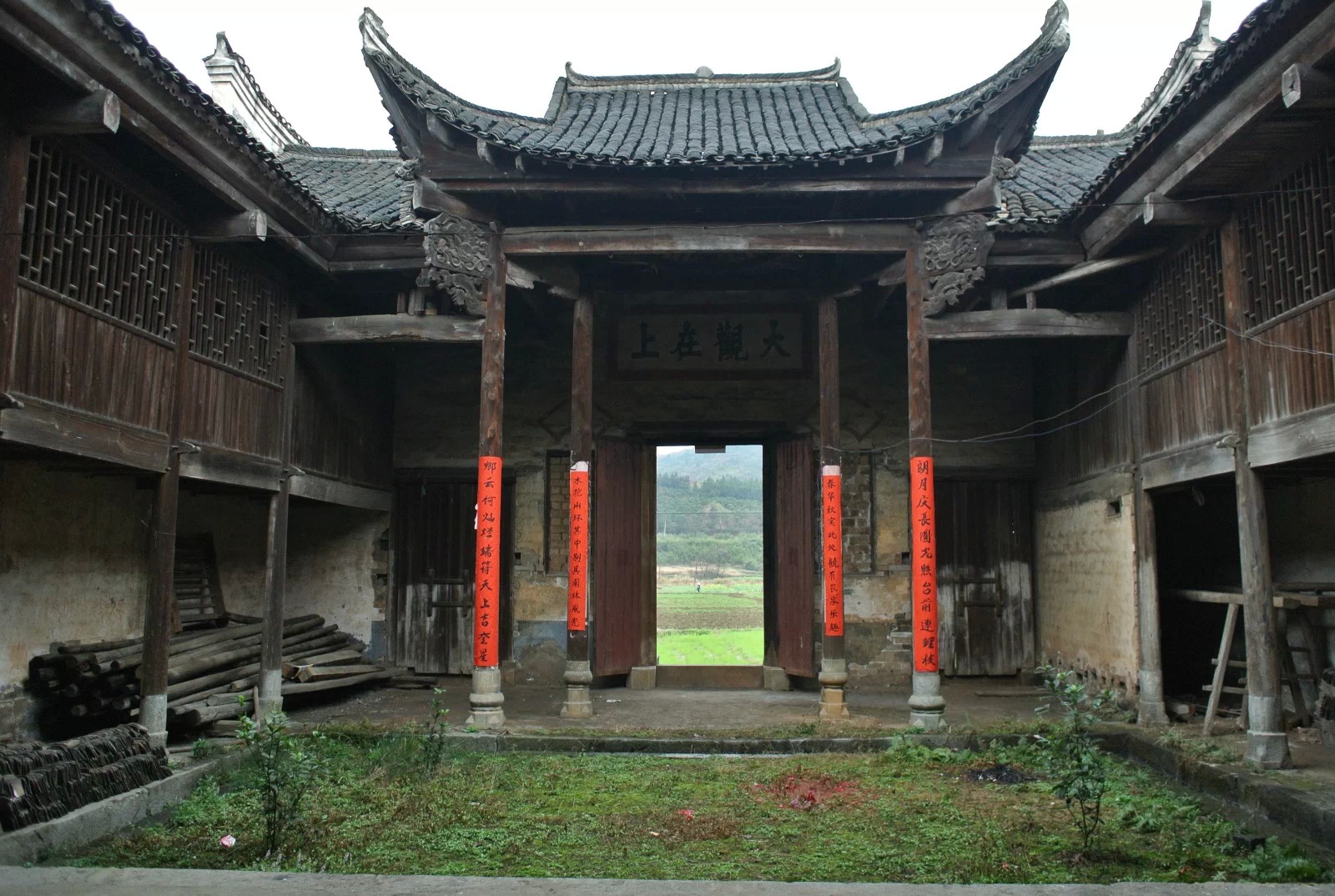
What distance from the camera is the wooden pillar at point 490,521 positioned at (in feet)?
27.4

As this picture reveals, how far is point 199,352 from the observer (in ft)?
25.9

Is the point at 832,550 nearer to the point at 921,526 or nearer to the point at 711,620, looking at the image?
the point at 921,526

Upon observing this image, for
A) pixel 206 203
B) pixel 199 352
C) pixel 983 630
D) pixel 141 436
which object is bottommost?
pixel 983 630

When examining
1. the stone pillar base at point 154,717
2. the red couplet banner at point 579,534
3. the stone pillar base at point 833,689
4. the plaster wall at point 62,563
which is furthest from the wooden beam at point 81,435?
the stone pillar base at point 833,689

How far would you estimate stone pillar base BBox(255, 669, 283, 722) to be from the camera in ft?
28.5

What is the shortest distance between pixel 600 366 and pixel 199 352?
15.3 ft

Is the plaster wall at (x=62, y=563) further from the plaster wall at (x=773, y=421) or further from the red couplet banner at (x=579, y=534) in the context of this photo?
the plaster wall at (x=773, y=421)

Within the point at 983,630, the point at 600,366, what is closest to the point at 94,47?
the point at 600,366

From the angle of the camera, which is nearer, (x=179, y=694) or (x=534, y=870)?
(x=534, y=870)

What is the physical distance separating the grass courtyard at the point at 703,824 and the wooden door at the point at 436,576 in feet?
13.0

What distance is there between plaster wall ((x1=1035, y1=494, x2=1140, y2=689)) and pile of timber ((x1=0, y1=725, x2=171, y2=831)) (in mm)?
7825

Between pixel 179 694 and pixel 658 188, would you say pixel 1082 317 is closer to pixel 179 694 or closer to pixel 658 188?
pixel 658 188

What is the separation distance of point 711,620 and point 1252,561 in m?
17.9

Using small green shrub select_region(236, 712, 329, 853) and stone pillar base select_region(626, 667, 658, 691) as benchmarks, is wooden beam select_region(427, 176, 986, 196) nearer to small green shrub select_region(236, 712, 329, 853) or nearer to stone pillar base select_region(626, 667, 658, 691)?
small green shrub select_region(236, 712, 329, 853)
